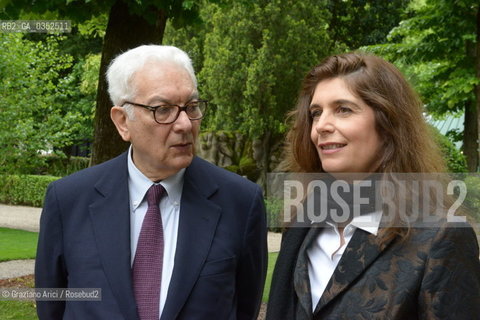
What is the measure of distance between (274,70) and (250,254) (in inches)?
736

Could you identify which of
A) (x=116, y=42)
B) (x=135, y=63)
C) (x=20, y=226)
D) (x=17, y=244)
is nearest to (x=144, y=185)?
(x=135, y=63)

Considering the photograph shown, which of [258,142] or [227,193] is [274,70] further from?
[227,193]

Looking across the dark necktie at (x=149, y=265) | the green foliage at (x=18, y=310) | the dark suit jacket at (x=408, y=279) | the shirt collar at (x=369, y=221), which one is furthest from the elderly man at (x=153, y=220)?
the green foliage at (x=18, y=310)

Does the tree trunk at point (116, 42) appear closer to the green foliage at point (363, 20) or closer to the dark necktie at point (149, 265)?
the dark necktie at point (149, 265)

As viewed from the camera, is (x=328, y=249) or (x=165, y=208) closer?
(x=328, y=249)

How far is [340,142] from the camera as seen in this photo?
220 centimetres

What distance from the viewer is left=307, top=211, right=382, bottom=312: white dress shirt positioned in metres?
2.29

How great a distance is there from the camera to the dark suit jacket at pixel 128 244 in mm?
2639

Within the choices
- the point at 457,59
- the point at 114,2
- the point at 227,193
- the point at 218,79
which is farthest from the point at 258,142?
the point at 227,193

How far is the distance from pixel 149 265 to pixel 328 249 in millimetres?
759

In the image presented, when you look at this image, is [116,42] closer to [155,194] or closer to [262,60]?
[155,194]

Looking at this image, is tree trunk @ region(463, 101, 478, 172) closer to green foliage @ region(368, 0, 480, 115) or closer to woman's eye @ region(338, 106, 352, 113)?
green foliage @ region(368, 0, 480, 115)

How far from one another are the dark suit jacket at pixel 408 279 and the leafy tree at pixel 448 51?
11721 mm

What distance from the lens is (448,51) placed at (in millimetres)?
15578
